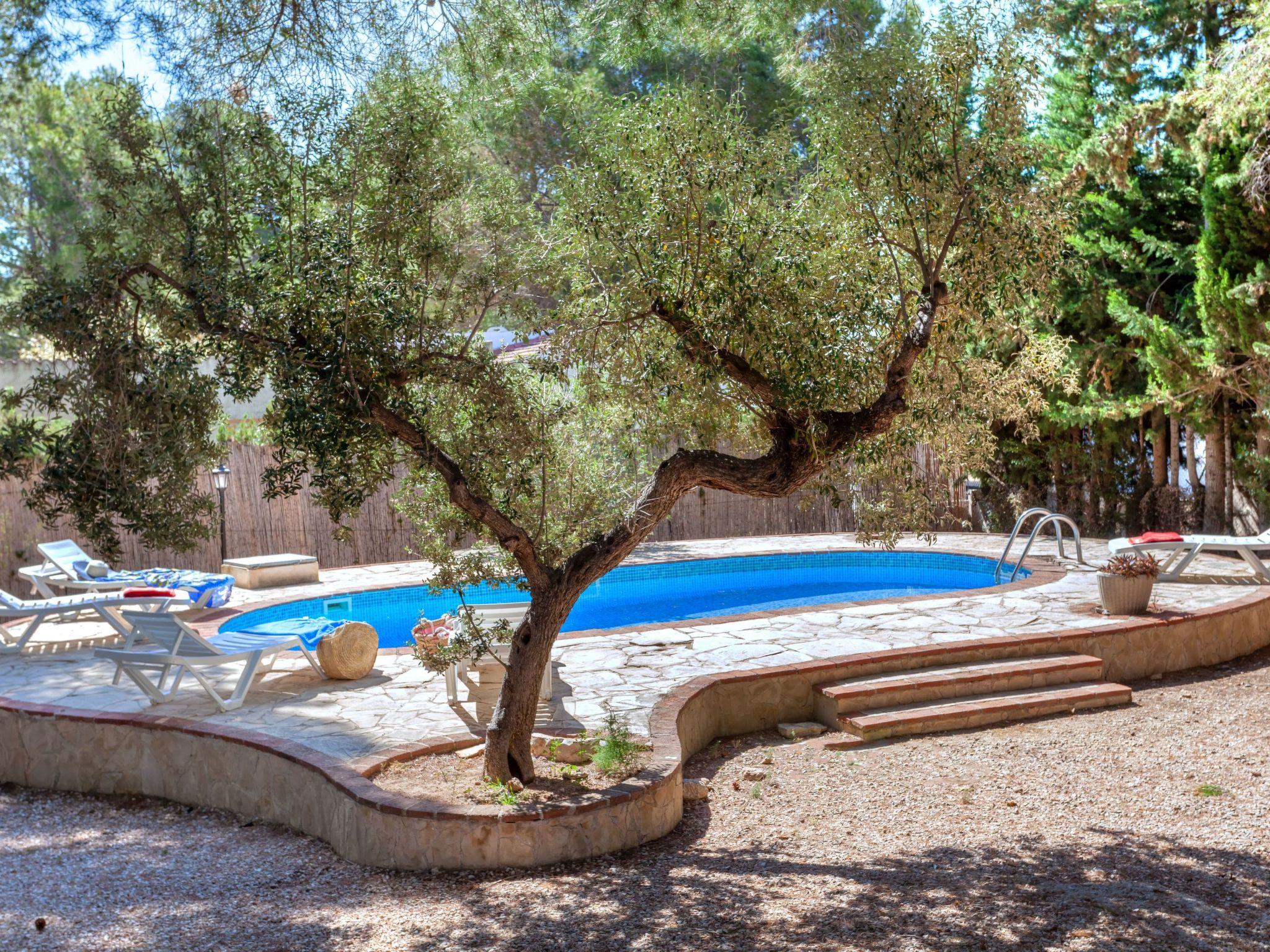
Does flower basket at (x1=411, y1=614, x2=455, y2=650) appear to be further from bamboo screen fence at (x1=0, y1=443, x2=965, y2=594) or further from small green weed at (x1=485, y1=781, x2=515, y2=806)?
bamboo screen fence at (x1=0, y1=443, x2=965, y2=594)

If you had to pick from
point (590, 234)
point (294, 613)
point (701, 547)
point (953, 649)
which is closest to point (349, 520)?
point (294, 613)

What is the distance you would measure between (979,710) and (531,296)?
4.14 metres

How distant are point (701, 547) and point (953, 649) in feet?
24.2

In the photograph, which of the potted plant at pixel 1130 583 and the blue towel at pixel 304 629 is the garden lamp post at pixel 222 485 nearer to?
the blue towel at pixel 304 629

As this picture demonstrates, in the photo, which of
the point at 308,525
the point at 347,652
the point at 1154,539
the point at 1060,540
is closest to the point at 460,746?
the point at 347,652

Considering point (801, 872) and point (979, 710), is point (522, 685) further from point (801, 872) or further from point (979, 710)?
point (979, 710)

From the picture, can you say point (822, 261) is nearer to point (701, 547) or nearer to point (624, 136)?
point (624, 136)

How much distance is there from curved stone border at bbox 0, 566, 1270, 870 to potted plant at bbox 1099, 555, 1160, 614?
0.26 m

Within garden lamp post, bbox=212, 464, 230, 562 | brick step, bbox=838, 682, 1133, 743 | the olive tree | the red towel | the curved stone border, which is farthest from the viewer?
garden lamp post, bbox=212, 464, 230, 562

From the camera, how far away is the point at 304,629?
24.2ft

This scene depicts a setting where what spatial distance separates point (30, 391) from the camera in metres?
3.98

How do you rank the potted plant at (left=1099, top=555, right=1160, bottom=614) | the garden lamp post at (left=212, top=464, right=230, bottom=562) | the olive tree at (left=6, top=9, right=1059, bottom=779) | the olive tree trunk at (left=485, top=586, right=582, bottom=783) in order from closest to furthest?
the olive tree at (left=6, top=9, right=1059, bottom=779), the olive tree trunk at (left=485, top=586, right=582, bottom=783), the potted plant at (left=1099, top=555, right=1160, bottom=614), the garden lamp post at (left=212, top=464, right=230, bottom=562)

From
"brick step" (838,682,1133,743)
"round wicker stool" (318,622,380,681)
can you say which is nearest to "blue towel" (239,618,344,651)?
"round wicker stool" (318,622,380,681)

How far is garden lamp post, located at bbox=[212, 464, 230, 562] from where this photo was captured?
1224 cm
